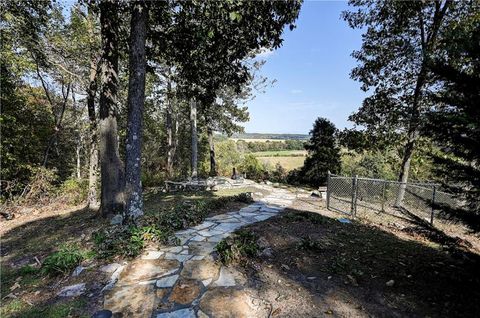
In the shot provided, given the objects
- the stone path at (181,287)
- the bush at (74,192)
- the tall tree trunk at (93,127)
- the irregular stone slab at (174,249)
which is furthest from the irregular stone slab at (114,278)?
the bush at (74,192)

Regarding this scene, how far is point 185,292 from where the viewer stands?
3.12m

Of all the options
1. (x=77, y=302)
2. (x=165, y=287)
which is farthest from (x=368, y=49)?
(x=77, y=302)

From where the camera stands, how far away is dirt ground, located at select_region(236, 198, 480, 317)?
109 inches

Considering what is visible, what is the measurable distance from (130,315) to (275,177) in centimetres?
1646

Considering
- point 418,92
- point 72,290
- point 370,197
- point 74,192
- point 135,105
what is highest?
point 418,92

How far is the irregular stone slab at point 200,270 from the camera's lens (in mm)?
3465

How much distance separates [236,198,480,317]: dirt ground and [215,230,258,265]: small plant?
5.4 inches

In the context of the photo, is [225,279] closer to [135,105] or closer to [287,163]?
[135,105]

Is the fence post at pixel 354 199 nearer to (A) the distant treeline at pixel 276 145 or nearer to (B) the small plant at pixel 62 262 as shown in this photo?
(B) the small plant at pixel 62 262

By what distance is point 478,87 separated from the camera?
269 cm

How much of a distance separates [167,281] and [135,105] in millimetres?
3124

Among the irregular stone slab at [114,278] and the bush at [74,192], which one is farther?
the bush at [74,192]

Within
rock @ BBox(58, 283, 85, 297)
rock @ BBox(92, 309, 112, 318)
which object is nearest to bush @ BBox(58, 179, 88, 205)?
rock @ BBox(58, 283, 85, 297)

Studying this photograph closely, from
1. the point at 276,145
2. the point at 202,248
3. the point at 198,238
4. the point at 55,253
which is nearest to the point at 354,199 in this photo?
the point at 198,238
